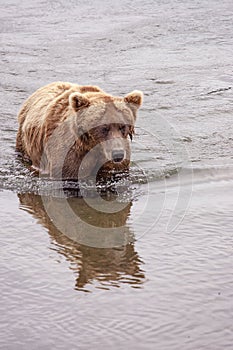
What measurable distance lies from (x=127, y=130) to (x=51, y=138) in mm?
916

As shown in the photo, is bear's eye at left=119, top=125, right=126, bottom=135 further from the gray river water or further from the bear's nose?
the gray river water

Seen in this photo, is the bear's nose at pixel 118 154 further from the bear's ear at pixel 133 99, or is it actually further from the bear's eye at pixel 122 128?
the bear's ear at pixel 133 99

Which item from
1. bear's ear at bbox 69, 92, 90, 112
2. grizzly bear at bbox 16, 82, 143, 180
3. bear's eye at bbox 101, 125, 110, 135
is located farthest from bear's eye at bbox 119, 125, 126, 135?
bear's ear at bbox 69, 92, 90, 112

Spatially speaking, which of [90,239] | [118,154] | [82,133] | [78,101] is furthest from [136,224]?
[78,101]

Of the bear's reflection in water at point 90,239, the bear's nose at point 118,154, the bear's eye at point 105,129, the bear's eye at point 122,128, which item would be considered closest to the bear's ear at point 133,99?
the bear's eye at point 122,128

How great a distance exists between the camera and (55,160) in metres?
8.03

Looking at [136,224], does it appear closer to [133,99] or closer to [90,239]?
[90,239]

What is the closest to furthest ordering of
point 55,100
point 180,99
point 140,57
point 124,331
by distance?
1. point 124,331
2. point 55,100
3. point 180,99
4. point 140,57

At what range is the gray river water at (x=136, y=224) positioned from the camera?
4824 millimetres

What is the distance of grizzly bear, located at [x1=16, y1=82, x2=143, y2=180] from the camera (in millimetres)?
7586

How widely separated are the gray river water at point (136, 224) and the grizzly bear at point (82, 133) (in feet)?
0.79

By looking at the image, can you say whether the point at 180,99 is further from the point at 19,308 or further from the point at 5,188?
the point at 19,308

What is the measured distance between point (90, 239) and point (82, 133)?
5.53 feet

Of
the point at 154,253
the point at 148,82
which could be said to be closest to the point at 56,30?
the point at 148,82
